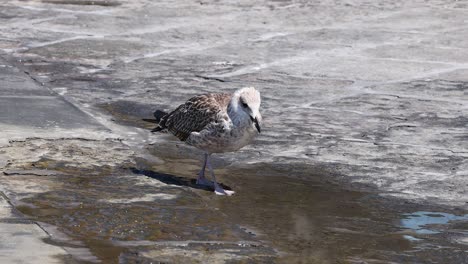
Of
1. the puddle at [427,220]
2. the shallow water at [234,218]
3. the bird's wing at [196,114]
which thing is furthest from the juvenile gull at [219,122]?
the puddle at [427,220]

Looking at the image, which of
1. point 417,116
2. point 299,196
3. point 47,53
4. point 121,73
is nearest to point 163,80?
point 121,73

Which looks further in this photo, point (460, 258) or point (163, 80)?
point (163, 80)

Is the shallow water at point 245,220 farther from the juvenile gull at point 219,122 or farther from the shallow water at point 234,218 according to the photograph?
the juvenile gull at point 219,122

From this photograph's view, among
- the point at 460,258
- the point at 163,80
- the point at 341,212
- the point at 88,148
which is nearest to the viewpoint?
the point at 460,258

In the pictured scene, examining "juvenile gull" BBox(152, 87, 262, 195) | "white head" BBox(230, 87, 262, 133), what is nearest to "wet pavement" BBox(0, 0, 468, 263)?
"juvenile gull" BBox(152, 87, 262, 195)

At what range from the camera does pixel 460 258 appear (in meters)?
7.05

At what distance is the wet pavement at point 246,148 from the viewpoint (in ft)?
23.7

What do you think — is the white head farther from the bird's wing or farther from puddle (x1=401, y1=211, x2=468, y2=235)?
puddle (x1=401, y1=211, x2=468, y2=235)

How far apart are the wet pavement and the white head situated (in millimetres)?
613

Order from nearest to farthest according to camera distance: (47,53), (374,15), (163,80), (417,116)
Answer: (417,116) < (163,80) < (47,53) < (374,15)

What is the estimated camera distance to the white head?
8320 mm

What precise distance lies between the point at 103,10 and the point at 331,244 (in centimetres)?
1173

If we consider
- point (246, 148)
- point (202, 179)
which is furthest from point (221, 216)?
point (246, 148)

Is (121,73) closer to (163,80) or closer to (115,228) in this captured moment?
(163,80)
